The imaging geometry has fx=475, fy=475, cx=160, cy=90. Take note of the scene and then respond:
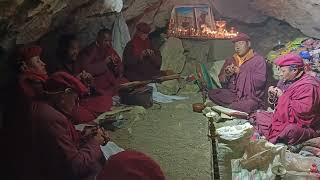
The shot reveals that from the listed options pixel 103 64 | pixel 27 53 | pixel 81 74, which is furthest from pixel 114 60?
pixel 27 53

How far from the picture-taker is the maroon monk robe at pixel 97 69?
5833 mm

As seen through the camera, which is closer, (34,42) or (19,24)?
(19,24)

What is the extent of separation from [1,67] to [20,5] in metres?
1.06

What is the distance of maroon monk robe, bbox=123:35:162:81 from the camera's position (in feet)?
19.4

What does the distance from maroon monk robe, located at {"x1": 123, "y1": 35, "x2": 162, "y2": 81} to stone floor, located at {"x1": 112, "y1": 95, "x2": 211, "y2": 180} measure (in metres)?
0.43

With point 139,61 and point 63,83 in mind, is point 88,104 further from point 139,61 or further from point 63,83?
point 139,61

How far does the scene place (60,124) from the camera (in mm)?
5434

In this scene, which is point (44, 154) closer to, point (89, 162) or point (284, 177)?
point (89, 162)

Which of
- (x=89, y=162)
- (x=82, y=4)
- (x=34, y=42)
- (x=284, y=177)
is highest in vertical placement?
(x=82, y=4)

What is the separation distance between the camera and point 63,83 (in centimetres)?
560

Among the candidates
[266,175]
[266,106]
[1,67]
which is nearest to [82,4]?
[1,67]

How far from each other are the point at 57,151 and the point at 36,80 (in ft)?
2.84

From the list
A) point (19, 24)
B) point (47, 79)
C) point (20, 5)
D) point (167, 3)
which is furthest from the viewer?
point (167, 3)

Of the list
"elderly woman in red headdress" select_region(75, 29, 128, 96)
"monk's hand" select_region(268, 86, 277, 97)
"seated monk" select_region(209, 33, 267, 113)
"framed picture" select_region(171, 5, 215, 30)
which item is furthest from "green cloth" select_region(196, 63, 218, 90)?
"elderly woman in red headdress" select_region(75, 29, 128, 96)
